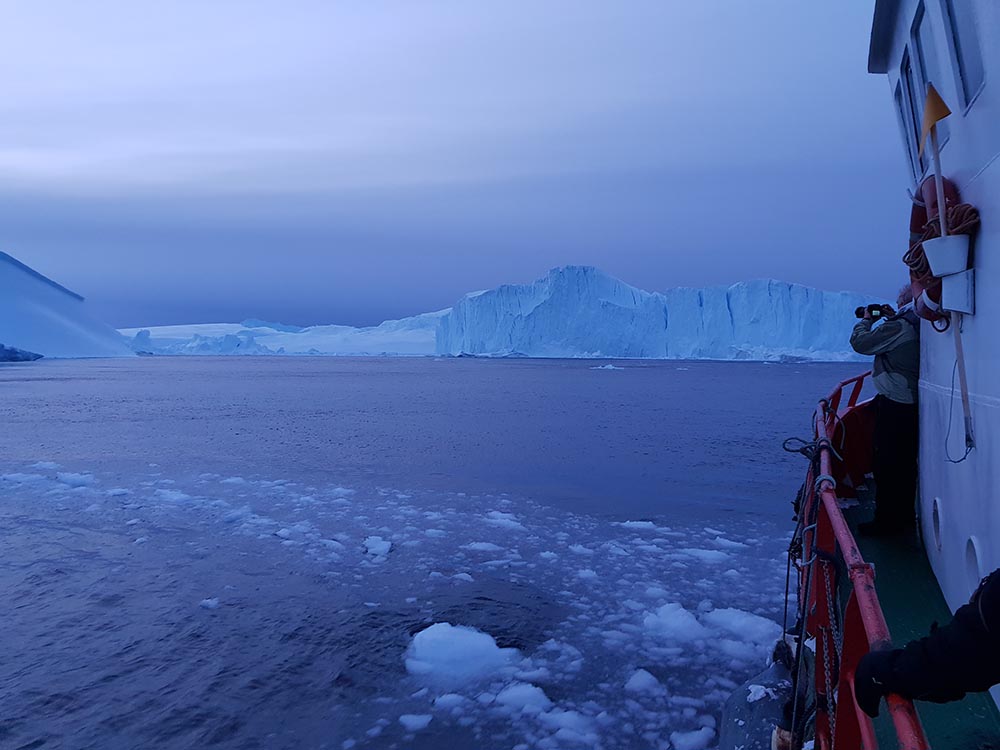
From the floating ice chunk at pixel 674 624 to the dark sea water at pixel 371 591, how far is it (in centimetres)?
2

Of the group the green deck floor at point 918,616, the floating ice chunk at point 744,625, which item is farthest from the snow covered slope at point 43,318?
the green deck floor at point 918,616

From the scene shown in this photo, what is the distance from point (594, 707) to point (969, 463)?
2.58 m

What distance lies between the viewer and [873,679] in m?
1.33

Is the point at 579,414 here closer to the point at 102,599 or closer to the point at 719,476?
the point at 719,476

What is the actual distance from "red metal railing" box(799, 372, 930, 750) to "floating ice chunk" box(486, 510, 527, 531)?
4.96m

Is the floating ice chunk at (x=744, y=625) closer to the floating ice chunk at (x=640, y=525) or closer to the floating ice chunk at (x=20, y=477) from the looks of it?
the floating ice chunk at (x=640, y=525)

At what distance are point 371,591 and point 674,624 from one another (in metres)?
2.57

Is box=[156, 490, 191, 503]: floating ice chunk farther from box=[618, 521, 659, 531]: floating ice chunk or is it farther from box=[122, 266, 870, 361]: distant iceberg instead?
box=[122, 266, 870, 361]: distant iceberg

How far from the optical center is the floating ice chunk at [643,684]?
14.5ft

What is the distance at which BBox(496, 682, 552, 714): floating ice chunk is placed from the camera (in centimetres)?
425

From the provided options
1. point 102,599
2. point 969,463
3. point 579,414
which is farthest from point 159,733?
point 579,414

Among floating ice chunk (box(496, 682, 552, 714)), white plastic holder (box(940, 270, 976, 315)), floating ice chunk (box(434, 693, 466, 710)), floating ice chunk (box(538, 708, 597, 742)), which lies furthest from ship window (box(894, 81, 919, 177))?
floating ice chunk (box(434, 693, 466, 710))

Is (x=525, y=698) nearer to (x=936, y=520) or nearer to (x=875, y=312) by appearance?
(x=936, y=520)

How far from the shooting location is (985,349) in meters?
2.51
